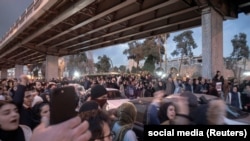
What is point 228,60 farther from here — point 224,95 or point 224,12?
point 224,95

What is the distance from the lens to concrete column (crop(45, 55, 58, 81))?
129 feet

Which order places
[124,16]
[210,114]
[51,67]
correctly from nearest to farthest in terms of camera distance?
[210,114] < [124,16] < [51,67]

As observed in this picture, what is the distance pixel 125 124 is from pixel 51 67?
3809 cm

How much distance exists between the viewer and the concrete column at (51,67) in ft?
129

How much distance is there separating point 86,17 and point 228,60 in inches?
1392

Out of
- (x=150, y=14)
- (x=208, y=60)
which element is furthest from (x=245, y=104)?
(x=150, y=14)

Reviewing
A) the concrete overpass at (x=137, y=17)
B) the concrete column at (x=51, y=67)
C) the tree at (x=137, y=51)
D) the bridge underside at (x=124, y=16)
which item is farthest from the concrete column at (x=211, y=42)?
the tree at (x=137, y=51)

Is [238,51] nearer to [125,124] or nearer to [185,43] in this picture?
[185,43]

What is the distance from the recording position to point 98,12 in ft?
62.2

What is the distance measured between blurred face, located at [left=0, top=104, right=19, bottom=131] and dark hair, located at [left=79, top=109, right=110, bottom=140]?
2.64ft

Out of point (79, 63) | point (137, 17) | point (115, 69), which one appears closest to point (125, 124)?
point (137, 17)

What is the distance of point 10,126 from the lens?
9.92 ft

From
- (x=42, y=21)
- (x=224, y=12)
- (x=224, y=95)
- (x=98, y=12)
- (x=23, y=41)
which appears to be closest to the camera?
(x=224, y=95)

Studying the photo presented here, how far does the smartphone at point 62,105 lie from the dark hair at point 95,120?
1.35 metres
